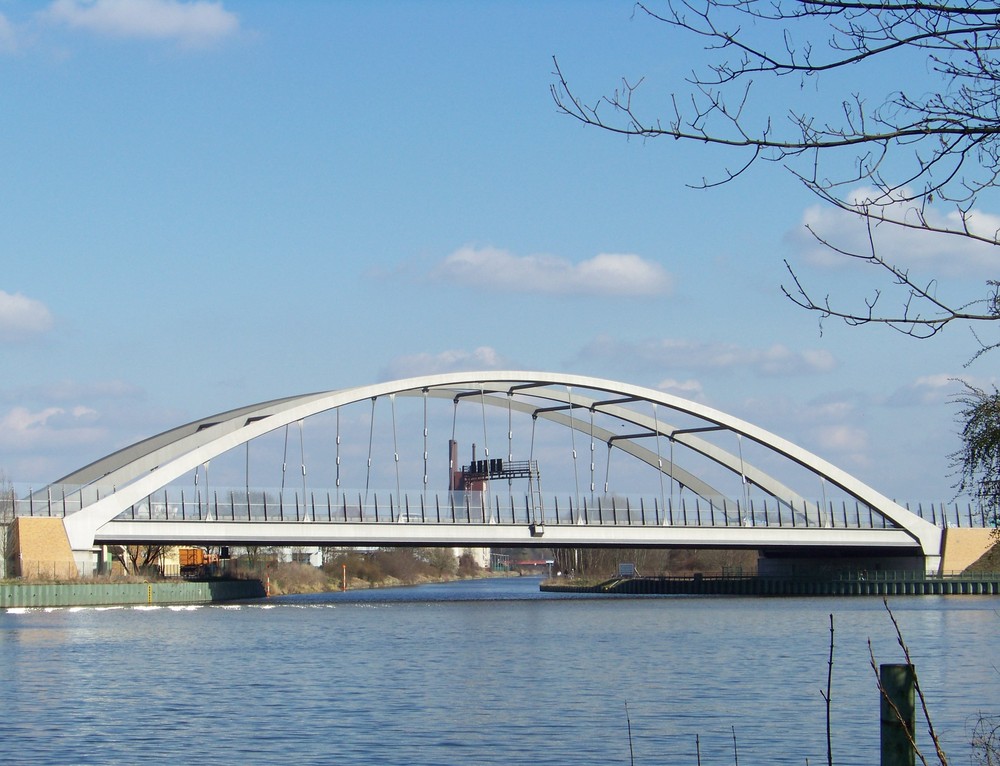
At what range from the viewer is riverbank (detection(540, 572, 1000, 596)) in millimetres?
91625

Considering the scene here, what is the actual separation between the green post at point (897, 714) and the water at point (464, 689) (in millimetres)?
4242

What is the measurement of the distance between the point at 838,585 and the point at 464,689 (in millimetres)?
67945

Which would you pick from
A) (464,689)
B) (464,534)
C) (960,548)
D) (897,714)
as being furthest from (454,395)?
(897,714)

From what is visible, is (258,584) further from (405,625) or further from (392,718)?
(392,718)

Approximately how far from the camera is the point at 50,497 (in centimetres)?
7050

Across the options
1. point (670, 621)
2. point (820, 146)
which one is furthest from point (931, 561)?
point (820, 146)

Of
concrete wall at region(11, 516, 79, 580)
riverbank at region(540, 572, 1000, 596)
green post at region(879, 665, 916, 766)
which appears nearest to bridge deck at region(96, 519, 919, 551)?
concrete wall at region(11, 516, 79, 580)

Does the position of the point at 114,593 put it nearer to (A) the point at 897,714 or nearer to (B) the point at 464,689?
(B) the point at 464,689

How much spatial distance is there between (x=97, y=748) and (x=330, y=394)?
55052mm

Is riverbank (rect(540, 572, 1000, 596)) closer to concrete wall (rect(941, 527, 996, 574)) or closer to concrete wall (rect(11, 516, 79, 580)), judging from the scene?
concrete wall (rect(941, 527, 996, 574))

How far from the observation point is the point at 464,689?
106ft

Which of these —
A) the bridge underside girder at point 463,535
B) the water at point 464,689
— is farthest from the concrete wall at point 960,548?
the water at point 464,689

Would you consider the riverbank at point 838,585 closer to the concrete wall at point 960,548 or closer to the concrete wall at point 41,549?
the concrete wall at point 960,548

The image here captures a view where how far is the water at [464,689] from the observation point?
2320cm
